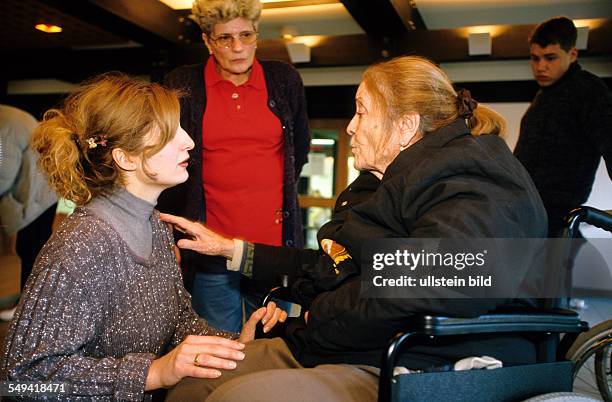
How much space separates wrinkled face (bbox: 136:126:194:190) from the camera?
1405 millimetres

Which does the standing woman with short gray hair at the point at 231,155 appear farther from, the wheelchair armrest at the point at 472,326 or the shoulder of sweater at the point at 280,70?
the wheelchair armrest at the point at 472,326

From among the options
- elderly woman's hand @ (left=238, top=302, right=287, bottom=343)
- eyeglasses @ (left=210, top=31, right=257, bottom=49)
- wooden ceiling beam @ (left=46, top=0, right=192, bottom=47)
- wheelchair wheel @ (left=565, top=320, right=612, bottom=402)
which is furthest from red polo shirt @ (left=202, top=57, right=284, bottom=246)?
wooden ceiling beam @ (left=46, top=0, right=192, bottom=47)

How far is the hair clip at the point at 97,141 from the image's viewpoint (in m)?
1.35

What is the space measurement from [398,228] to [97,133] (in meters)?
0.70

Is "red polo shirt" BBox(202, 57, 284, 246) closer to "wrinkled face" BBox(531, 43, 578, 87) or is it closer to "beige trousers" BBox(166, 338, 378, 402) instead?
"beige trousers" BBox(166, 338, 378, 402)

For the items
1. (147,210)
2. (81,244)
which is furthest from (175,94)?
(81,244)

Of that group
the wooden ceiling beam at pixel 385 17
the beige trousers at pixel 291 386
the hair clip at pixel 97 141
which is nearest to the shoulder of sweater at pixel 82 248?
the hair clip at pixel 97 141


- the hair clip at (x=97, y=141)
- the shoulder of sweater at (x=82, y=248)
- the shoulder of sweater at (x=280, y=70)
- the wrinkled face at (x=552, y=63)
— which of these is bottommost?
the shoulder of sweater at (x=82, y=248)

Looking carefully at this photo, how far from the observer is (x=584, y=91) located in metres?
2.28

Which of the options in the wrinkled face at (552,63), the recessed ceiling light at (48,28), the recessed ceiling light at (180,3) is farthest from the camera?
the recessed ceiling light at (48,28)

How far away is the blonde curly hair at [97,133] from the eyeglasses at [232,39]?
737 millimetres

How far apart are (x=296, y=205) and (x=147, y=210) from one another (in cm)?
86

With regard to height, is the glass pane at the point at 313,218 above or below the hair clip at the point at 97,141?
below

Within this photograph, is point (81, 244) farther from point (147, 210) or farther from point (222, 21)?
point (222, 21)
